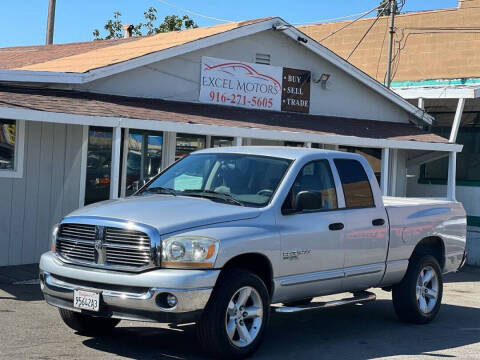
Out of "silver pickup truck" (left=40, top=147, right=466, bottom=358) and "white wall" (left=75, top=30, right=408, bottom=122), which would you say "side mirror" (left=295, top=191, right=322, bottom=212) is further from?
Result: "white wall" (left=75, top=30, right=408, bottom=122)

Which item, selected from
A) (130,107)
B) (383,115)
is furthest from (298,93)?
(130,107)

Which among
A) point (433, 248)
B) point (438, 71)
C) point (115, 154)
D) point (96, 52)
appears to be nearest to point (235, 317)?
point (433, 248)

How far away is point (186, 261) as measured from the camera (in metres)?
6.59

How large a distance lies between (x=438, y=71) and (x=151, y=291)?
1821 cm

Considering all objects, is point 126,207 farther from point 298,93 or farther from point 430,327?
point 298,93

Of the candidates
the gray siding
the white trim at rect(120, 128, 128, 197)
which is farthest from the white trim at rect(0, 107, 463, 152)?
the white trim at rect(120, 128, 128, 197)

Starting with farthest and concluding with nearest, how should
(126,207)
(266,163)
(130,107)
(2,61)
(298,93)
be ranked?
(2,61) < (298,93) < (130,107) < (266,163) < (126,207)

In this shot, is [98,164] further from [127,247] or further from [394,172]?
[394,172]

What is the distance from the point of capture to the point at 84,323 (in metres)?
7.59

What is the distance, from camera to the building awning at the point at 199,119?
1157 centimetres

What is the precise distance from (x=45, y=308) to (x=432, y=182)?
1392cm

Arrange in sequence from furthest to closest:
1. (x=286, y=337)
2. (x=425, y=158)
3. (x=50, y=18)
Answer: (x=50, y=18) → (x=425, y=158) → (x=286, y=337)

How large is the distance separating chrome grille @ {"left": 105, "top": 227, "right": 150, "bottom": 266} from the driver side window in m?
1.55

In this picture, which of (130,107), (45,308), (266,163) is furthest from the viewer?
(130,107)
